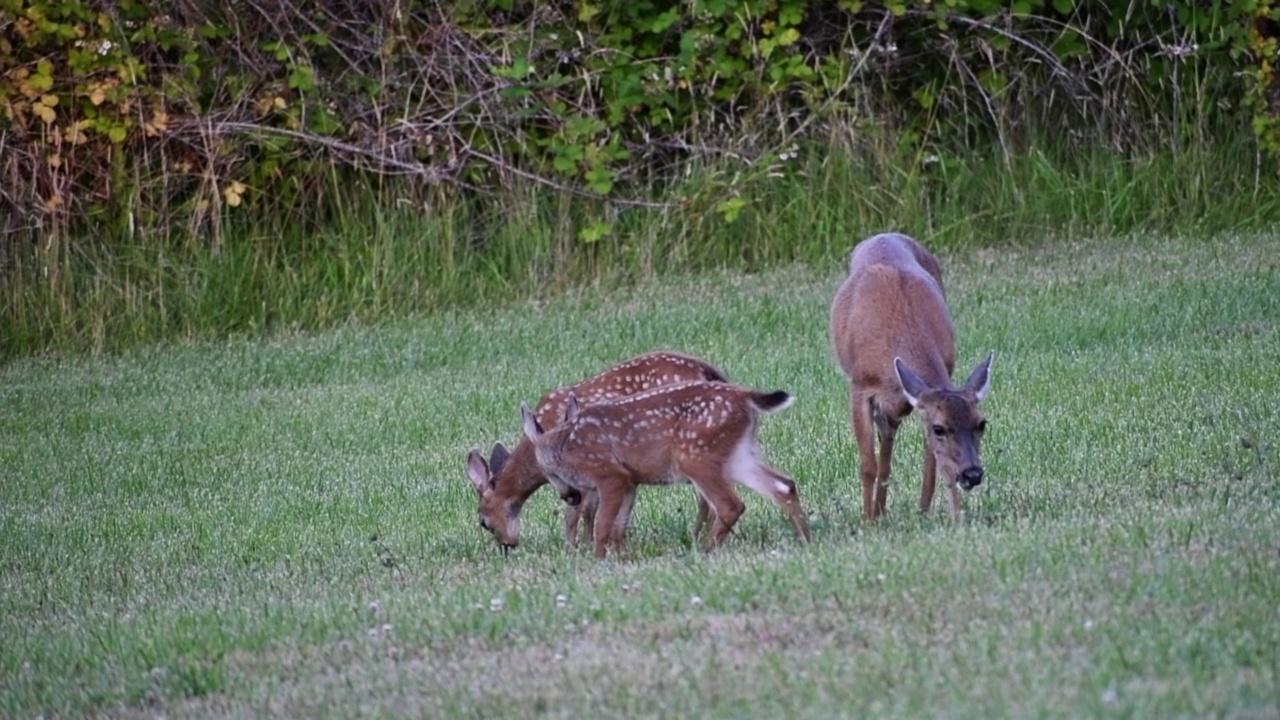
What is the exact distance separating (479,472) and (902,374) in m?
1.98

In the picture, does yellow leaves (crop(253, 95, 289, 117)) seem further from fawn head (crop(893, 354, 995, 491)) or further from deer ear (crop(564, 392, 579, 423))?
fawn head (crop(893, 354, 995, 491))

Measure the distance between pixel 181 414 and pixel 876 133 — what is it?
6682 mm

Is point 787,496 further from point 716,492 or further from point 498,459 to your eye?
point 498,459

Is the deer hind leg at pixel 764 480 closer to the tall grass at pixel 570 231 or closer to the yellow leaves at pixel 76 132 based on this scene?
the tall grass at pixel 570 231

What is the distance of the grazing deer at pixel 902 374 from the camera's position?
794 cm

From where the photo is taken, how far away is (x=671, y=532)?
28.8ft

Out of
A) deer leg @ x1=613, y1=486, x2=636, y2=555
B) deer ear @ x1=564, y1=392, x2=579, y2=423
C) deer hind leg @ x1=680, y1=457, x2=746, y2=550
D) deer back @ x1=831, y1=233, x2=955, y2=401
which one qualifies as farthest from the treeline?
deer hind leg @ x1=680, y1=457, x2=746, y2=550

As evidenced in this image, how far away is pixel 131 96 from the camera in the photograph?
52.5 feet

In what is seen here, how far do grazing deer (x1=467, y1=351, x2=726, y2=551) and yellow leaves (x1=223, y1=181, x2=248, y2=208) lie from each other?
24.7ft

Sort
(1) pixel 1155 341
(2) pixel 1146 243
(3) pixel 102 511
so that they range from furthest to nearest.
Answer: (2) pixel 1146 243 → (1) pixel 1155 341 → (3) pixel 102 511

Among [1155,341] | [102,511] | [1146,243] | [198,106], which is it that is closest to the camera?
[102,511]

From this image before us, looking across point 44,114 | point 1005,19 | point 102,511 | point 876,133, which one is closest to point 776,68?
point 876,133

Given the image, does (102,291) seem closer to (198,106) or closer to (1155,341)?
(198,106)

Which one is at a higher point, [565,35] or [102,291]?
[565,35]
